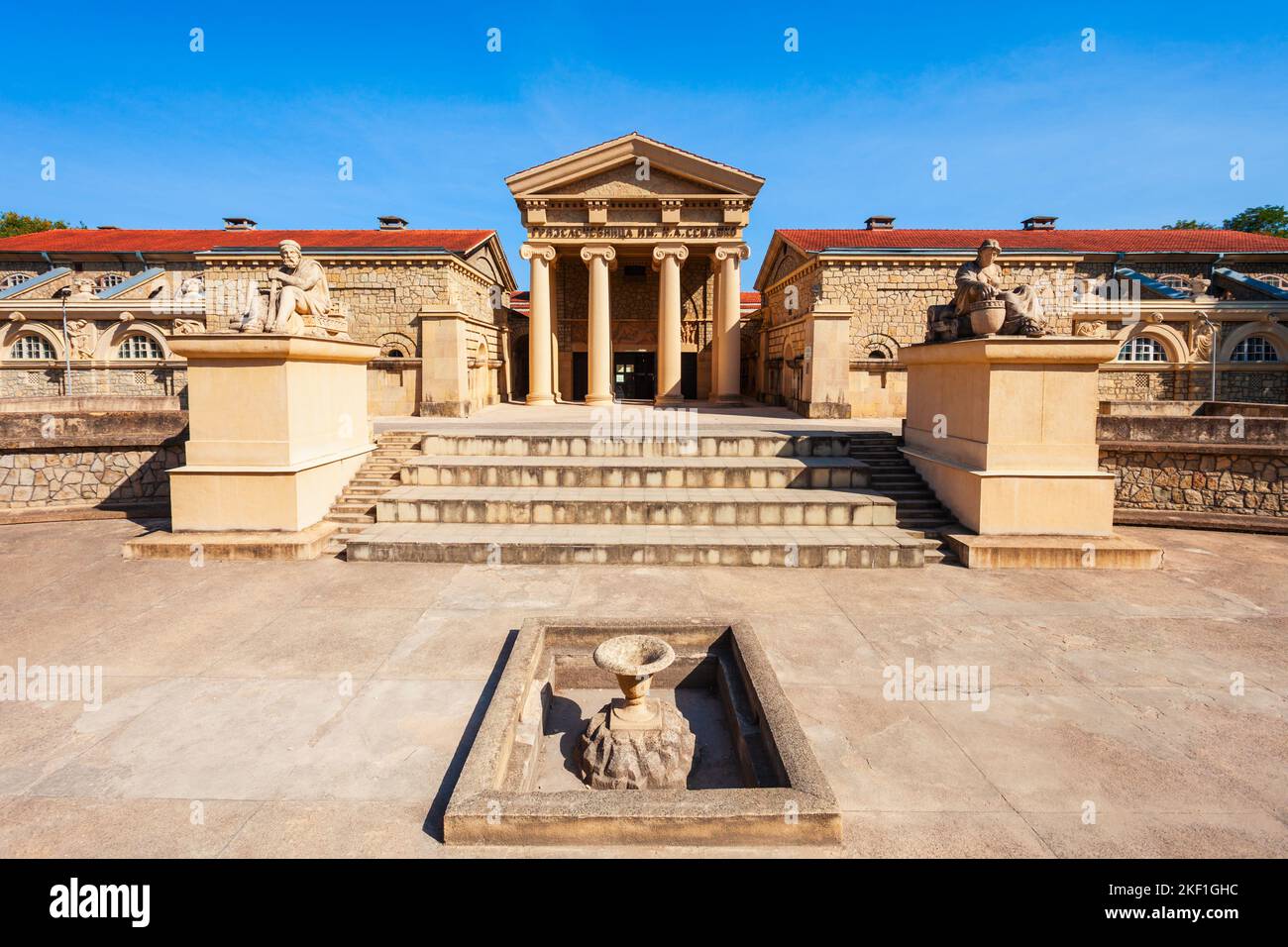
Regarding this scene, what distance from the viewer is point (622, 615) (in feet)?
19.4

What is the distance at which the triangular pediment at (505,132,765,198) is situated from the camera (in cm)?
2277

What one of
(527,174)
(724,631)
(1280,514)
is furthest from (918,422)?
(527,174)

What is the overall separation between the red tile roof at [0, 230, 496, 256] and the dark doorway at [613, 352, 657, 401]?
8.32 m

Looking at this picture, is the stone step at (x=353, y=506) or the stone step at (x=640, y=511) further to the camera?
the stone step at (x=353, y=506)

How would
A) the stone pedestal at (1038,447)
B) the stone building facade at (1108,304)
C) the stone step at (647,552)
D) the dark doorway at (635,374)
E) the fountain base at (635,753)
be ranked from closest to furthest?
1. the fountain base at (635,753)
2. the stone step at (647,552)
3. the stone pedestal at (1038,447)
4. the stone building facade at (1108,304)
5. the dark doorway at (635,374)

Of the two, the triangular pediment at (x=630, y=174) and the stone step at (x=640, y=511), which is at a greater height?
the triangular pediment at (x=630, y=174)

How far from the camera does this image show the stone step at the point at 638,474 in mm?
9930

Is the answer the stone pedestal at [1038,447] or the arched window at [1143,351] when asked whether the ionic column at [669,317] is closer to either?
the arched window at [1143,351]

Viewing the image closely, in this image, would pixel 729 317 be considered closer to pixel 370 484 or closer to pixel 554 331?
pixel 554 331

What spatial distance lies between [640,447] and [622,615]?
5557mm

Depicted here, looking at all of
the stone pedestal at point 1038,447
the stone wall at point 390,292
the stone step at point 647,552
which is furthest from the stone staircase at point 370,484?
the stone wall at point 390,292

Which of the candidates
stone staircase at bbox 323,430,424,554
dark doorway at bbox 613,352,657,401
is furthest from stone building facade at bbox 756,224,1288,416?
stone staircase at bbox 323,430,424,554

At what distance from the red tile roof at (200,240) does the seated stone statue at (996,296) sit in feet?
69.9

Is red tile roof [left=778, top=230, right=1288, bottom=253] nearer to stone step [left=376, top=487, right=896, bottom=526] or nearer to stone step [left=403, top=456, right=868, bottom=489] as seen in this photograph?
stone step [left=403, top=456, right=868, bottom=489]
